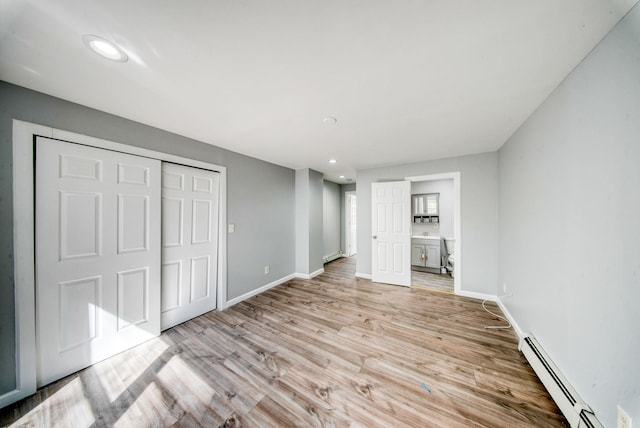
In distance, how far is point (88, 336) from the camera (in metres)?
1.76

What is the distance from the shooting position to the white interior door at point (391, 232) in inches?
144

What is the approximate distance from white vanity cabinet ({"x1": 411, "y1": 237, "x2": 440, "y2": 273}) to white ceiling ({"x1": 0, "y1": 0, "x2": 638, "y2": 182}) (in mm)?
2955

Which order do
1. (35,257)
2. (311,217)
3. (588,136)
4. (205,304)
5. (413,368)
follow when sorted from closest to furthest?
1. (588,136)
2. (35,257)
3. (413,368)
4. (205,304)
5. (311,217)

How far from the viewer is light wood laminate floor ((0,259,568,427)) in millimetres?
→ 1323

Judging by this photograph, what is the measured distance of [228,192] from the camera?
2902 millimetres

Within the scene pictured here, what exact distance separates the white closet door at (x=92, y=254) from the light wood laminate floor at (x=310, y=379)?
24cm

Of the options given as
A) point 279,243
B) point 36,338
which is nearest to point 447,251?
point 279,243

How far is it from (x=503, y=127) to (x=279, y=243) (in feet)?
12.0

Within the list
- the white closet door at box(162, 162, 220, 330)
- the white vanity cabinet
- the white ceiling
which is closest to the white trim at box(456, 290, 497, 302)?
the white vanity cabinet

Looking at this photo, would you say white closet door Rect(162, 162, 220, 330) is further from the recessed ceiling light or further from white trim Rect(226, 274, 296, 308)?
the recessed ceiling light

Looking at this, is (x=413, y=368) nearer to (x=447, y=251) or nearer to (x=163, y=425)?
(x=163, y=425)

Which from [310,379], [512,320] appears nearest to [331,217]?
[512,320]

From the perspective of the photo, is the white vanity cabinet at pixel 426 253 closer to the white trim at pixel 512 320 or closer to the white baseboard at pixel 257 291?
the white trim at pixel 512 320

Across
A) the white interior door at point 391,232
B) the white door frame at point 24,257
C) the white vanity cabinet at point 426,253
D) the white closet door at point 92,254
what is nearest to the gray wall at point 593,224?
the white interior door at point 391,232
